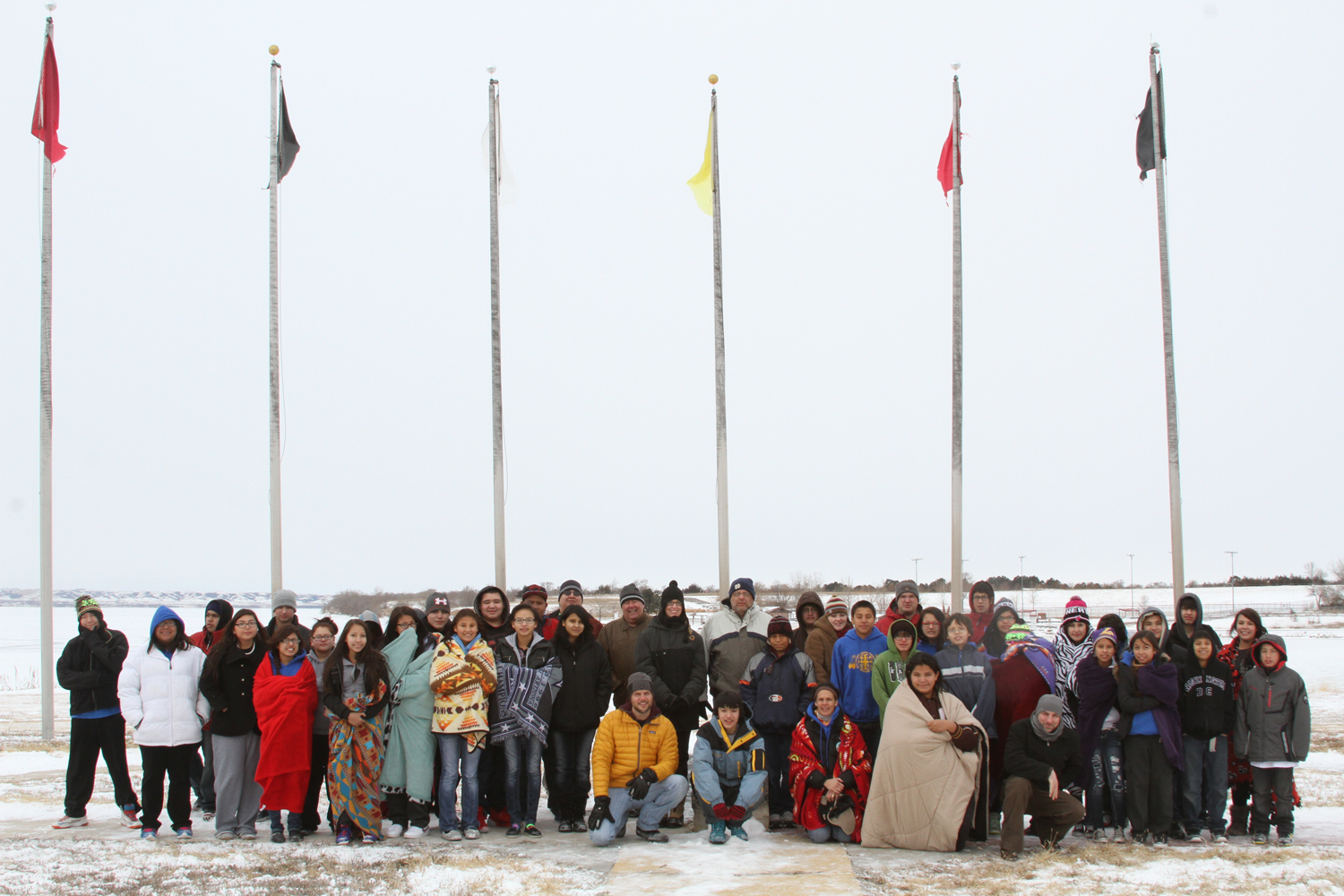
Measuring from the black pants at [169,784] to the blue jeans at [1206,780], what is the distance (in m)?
7.59

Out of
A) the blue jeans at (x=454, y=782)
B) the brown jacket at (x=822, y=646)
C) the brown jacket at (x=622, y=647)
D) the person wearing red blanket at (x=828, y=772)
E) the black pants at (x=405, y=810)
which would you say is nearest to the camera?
the person wearing red blanket at (x=828, y=772)

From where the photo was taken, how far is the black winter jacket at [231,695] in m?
7.95

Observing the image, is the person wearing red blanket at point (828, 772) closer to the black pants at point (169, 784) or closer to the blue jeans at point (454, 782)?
the blue jeans at point (454, 782)

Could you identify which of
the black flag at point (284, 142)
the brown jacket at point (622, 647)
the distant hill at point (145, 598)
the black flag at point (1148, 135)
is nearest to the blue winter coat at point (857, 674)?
the brown jacket at point (622, 647)

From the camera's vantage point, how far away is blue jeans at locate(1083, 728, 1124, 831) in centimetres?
796

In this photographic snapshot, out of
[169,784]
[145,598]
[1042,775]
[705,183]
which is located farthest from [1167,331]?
[145,598]

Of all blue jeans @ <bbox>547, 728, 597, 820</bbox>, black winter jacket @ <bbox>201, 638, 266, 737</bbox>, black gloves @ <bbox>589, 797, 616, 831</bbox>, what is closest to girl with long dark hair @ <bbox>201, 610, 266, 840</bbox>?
→ black winter jacket @ <bbox>201, 638, 266, 737</bbox>

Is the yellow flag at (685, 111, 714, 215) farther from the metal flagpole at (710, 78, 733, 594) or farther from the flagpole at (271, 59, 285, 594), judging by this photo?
the flagpole at (271, 59, 285, 594)

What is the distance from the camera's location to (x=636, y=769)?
316 inches

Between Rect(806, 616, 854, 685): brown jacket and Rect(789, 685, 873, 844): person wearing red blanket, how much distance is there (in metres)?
0.65

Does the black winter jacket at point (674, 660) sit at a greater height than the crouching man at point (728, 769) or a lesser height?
greater

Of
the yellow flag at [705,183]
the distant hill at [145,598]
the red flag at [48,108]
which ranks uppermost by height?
the red flag at [48,108]

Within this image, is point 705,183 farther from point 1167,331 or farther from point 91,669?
point 91,669

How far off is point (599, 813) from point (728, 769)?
1044mm
